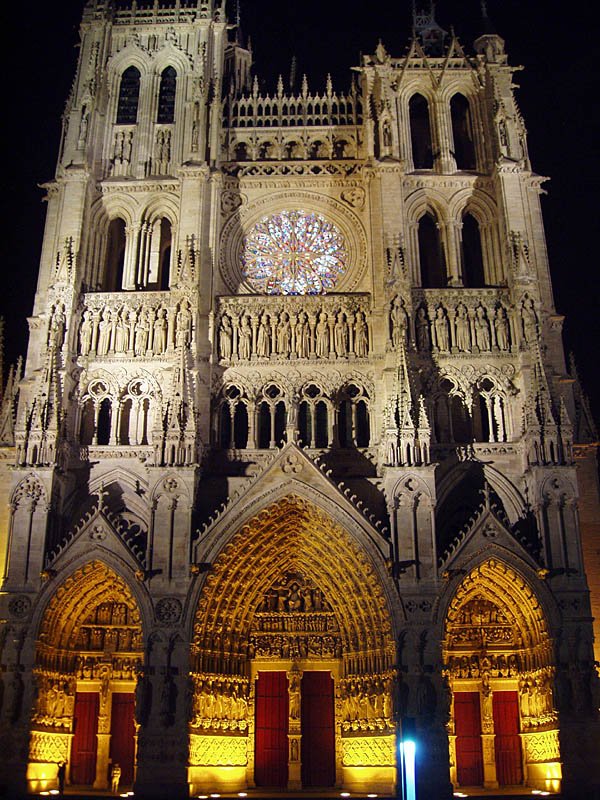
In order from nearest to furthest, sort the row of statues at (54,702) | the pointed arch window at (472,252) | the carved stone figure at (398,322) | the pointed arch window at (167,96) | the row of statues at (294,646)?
1. the row of statues at (54,702)
2. the row of statues at (294,646)
3. the carved stone figure at (398,322)
4. the pointed arch window at (472,252)
5. the pointed arch window at (167,96)

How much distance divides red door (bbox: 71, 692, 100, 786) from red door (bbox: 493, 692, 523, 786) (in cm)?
1057

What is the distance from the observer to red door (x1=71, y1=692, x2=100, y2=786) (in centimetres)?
2220

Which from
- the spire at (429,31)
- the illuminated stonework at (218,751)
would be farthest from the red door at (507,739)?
the spire at (429,31)

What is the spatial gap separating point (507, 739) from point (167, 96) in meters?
23.2

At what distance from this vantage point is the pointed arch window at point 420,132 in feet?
95.5

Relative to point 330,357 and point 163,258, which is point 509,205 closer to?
point 330,357

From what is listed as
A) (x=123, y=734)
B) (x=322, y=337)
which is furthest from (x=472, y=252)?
(x=123, y=734)

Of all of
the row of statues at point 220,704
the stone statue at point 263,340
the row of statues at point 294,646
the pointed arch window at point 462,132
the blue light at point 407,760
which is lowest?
the blue light at point 407,760

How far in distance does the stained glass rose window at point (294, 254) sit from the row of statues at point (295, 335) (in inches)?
83.0

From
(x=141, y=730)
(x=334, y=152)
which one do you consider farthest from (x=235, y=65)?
A: (x=141, y=730)

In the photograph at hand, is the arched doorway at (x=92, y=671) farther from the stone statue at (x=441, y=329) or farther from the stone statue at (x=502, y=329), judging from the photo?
the stone statue at (x=502, y=329)

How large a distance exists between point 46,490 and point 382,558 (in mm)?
8805

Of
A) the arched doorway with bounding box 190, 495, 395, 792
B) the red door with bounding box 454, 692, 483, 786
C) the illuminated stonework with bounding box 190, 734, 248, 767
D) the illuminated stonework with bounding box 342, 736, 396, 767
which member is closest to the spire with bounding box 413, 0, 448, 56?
the arched doorway with bounding box 190, 495, 395, 792


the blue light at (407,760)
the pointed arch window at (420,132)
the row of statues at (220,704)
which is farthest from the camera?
the pointed arch window at (420,132)
